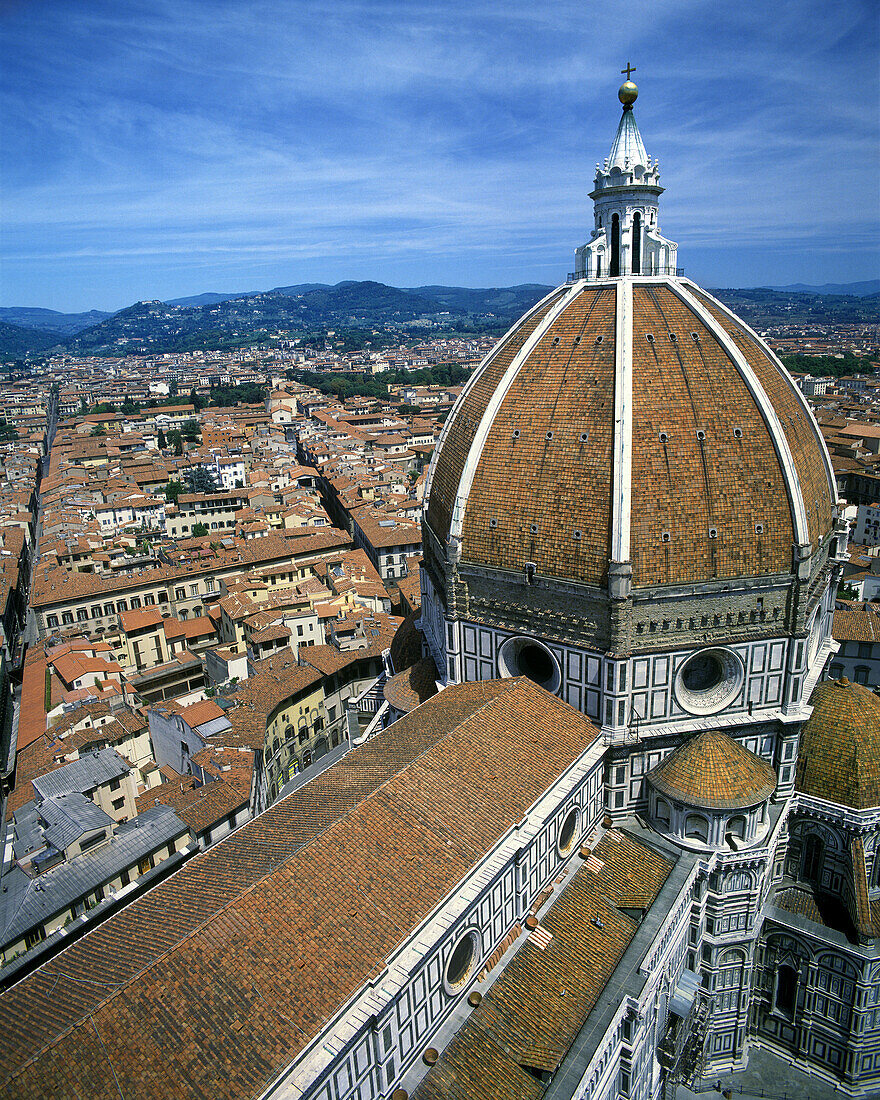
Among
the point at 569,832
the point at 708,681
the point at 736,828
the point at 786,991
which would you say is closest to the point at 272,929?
the point at 569,832

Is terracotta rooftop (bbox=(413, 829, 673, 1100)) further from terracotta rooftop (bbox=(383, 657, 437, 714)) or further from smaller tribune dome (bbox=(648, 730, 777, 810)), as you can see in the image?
terracotta rooftop (bbox=(383, 657, 437, 714))

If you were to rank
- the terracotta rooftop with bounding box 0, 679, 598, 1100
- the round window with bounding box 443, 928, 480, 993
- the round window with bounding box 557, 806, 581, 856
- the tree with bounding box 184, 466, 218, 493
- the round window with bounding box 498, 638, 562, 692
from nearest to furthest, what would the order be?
1. the terracotta rooftop with bounding box 0, 679, 598, 1100
2. the round window with bounding box 443, 928, 480, 993
3. the round window with bounding box 557, 806, 581, 856
4. the round window with bounding box 498, 638, 562, 692
5. the tree with bounding box 184, 466, 218, 493

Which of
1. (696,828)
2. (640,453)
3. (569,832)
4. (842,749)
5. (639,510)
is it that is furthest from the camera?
(842,749)

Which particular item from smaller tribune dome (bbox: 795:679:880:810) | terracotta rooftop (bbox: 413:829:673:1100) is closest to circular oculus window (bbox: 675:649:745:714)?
smaller tribune dome (bbox: 795:679:880:810)

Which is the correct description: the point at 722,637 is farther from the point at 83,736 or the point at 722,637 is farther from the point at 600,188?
the point at 83,736

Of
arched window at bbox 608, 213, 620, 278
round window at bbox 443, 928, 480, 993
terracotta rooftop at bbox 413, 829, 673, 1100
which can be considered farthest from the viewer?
arched window at bbox 608, 213, 620, 278

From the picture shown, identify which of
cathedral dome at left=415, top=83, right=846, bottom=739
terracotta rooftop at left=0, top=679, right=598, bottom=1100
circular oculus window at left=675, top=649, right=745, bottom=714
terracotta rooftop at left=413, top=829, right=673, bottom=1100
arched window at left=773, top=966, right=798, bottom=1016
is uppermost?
cathedral dome at left=415, top=83, right=846, bottom=739

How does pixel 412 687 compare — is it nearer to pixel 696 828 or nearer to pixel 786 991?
pixel 696 828
